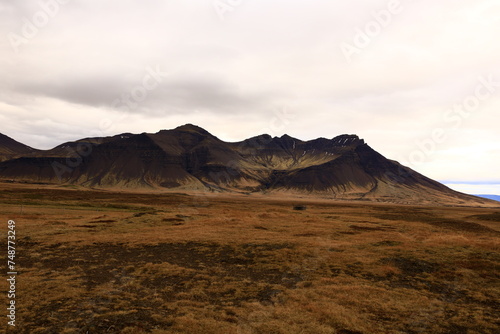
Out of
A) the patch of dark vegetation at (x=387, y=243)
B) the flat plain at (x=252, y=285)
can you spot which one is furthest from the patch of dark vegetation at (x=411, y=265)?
the patch of dark vegetation at (x=387, y=243)

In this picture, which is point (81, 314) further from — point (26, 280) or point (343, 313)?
point (343, 313)

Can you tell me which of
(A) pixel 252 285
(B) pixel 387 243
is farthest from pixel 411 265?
(A) pixel 252 285

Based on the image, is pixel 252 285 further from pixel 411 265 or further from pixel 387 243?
pixel 387 243

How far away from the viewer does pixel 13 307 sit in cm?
1484

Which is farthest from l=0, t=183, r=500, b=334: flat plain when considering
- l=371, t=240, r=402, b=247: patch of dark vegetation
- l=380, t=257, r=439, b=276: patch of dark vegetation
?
l=371, t=240, r=402, b=247: patch of dark vegetation

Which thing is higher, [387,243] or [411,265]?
[387,243]

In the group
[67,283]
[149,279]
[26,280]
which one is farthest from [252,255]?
[26,280]

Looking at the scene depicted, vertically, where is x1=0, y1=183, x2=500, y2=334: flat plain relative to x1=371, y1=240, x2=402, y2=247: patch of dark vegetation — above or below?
below

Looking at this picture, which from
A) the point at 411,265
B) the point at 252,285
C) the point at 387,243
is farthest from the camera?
the point at 387,243

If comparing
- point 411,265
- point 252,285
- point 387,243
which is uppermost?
point 387,243

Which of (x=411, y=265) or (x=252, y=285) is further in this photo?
(x=411, y=265)

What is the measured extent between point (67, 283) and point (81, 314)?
593 centimetres

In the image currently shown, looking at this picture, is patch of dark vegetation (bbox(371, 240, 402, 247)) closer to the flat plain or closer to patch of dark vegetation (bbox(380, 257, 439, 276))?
the flat plain

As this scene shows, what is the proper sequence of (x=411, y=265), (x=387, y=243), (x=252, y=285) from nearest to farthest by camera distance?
(x=252, y=285)
(x=411, y=265)
(x=387, y=243)
